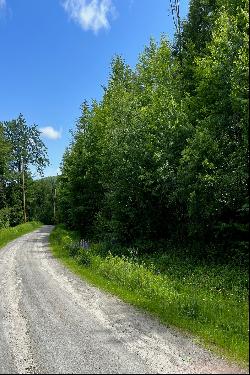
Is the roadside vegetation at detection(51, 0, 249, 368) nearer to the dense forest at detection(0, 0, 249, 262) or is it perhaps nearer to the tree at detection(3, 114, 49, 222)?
the dense forest at detection(0, 0, 249, 262)

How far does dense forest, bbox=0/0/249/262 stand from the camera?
60.9 feet

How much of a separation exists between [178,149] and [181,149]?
0.22 m

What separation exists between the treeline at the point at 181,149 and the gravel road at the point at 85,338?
455 cm

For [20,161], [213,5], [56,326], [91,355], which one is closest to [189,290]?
[56,326]

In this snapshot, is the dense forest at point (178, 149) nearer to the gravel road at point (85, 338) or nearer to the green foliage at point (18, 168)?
the gravel road at point (85, 338)

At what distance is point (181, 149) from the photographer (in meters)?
23.5

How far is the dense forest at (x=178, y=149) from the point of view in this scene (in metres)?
18.6

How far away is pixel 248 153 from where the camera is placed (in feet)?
54.1

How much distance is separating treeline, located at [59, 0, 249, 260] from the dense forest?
69 mm

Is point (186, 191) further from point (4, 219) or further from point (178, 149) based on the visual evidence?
point (4, 219)

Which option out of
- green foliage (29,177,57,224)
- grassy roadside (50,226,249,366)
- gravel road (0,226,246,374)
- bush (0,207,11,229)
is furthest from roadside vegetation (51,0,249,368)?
green foliage (29,177,57,224)

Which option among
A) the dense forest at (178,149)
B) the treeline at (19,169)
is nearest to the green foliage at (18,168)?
the treeline at (19,169)

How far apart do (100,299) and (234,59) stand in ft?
41.1

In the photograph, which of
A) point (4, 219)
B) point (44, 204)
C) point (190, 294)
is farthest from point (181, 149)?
point (44, 204)
